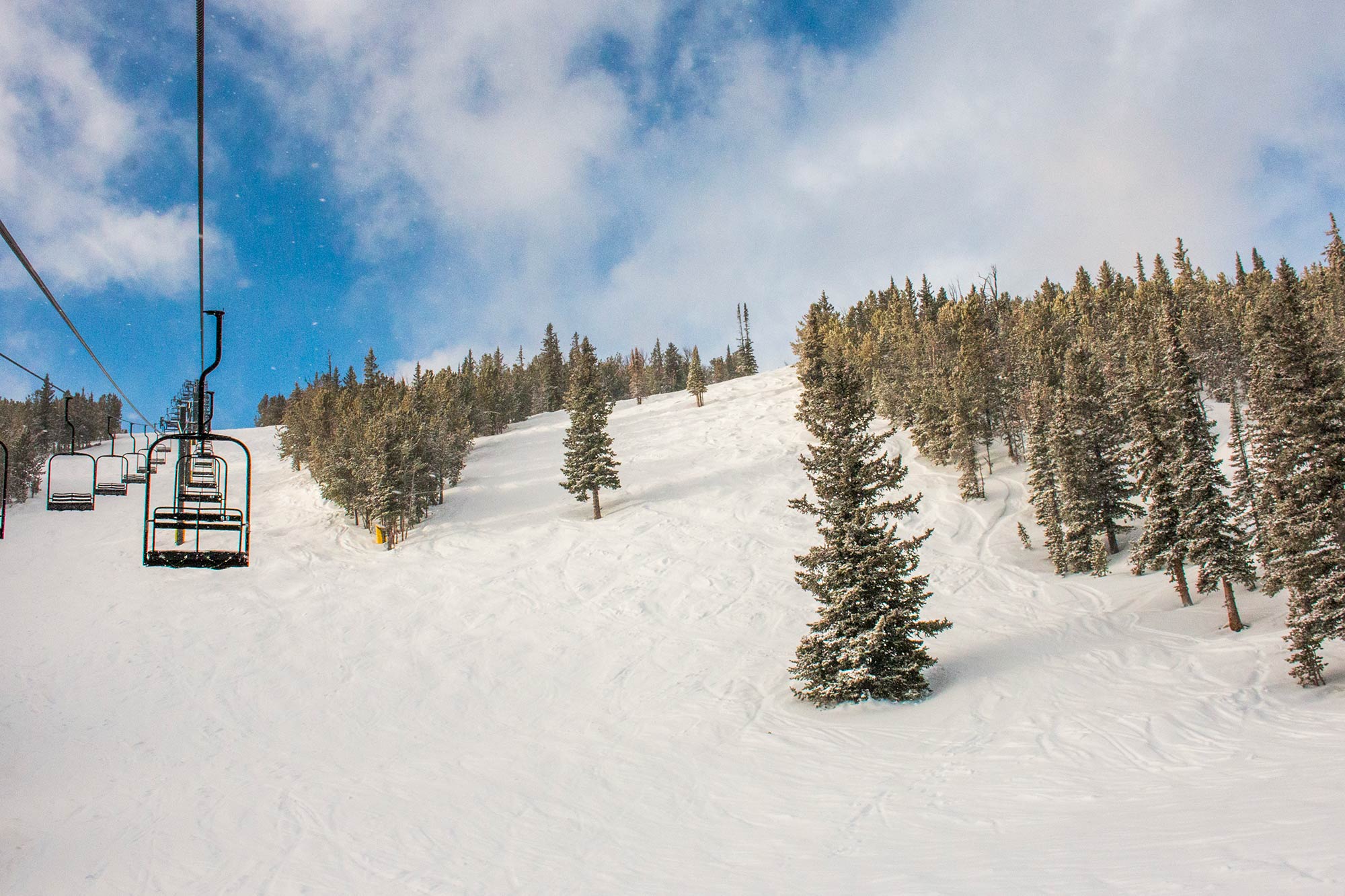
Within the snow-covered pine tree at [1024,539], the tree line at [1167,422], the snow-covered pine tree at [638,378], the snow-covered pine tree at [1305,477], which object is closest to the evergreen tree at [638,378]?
the snow-covered pine tree at [638,378]

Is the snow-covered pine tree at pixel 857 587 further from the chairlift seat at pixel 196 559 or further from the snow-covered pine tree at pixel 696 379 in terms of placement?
the snow-covered pine tree at pixel 696 379

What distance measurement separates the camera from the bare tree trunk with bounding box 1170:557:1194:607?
28953 millimetres

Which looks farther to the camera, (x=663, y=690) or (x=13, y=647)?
(x=13, y=647)

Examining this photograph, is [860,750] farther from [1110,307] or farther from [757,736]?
[1110,307]

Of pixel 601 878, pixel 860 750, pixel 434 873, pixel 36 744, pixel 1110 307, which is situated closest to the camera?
pixel 601 878

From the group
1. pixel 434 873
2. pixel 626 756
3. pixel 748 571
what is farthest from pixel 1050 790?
pixel 748 571

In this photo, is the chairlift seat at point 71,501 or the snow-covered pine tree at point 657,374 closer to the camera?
the chairlift seat at point 71,501

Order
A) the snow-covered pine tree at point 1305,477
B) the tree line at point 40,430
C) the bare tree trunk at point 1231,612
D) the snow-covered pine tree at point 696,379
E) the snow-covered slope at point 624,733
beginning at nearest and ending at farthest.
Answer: the snow-covered slope at point 624,733, the snow-covered pine tree at point 1305,477, the bare tree trunk at point 1231,612, the tree line at point 40,430, the snow-covered pine tree at point 696,379

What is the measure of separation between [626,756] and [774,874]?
874 cm

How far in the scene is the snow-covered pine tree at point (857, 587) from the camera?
21203 millimetres

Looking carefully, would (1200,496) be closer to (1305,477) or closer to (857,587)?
(1305,477)

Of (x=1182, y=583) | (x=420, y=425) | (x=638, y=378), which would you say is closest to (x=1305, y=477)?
(x=1182, y=583)

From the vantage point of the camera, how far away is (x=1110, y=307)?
96.2 meters

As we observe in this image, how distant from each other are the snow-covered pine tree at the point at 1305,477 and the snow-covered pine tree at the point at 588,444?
1476 inches
